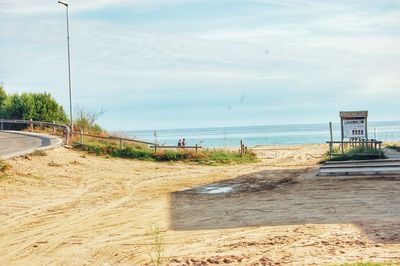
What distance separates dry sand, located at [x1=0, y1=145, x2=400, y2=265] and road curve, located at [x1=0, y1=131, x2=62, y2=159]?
2.31 m

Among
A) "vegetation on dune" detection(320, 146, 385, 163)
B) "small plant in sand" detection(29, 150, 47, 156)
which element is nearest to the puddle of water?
"vegetation on dune" detection(320, 146, 385, 163)

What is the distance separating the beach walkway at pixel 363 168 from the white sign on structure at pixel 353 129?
2.15 meters

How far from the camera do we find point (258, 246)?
13.0 m

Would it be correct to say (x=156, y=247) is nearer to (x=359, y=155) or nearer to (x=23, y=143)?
(x=359, y=155)

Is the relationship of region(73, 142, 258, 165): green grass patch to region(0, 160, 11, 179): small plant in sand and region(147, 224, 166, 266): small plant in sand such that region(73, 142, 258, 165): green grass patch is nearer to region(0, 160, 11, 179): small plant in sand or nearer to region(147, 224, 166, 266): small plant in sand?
region(0, 160, 11, 179): small plant in sand

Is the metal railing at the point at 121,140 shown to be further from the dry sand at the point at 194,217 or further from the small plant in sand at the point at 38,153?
the dry sand at the point at 194,217

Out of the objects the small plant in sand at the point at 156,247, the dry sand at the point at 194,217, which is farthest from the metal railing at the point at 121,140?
the small plant in sand at the point at 156,247

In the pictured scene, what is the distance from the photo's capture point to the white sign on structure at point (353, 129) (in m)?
30.3

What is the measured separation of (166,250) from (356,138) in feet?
65.3

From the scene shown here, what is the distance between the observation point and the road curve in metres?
29.8

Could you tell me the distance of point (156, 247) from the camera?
12.9m

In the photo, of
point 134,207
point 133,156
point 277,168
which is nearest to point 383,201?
point 134,207

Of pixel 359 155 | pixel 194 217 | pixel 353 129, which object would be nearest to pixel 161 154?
pixel 353 129

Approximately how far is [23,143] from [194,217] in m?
20.0
